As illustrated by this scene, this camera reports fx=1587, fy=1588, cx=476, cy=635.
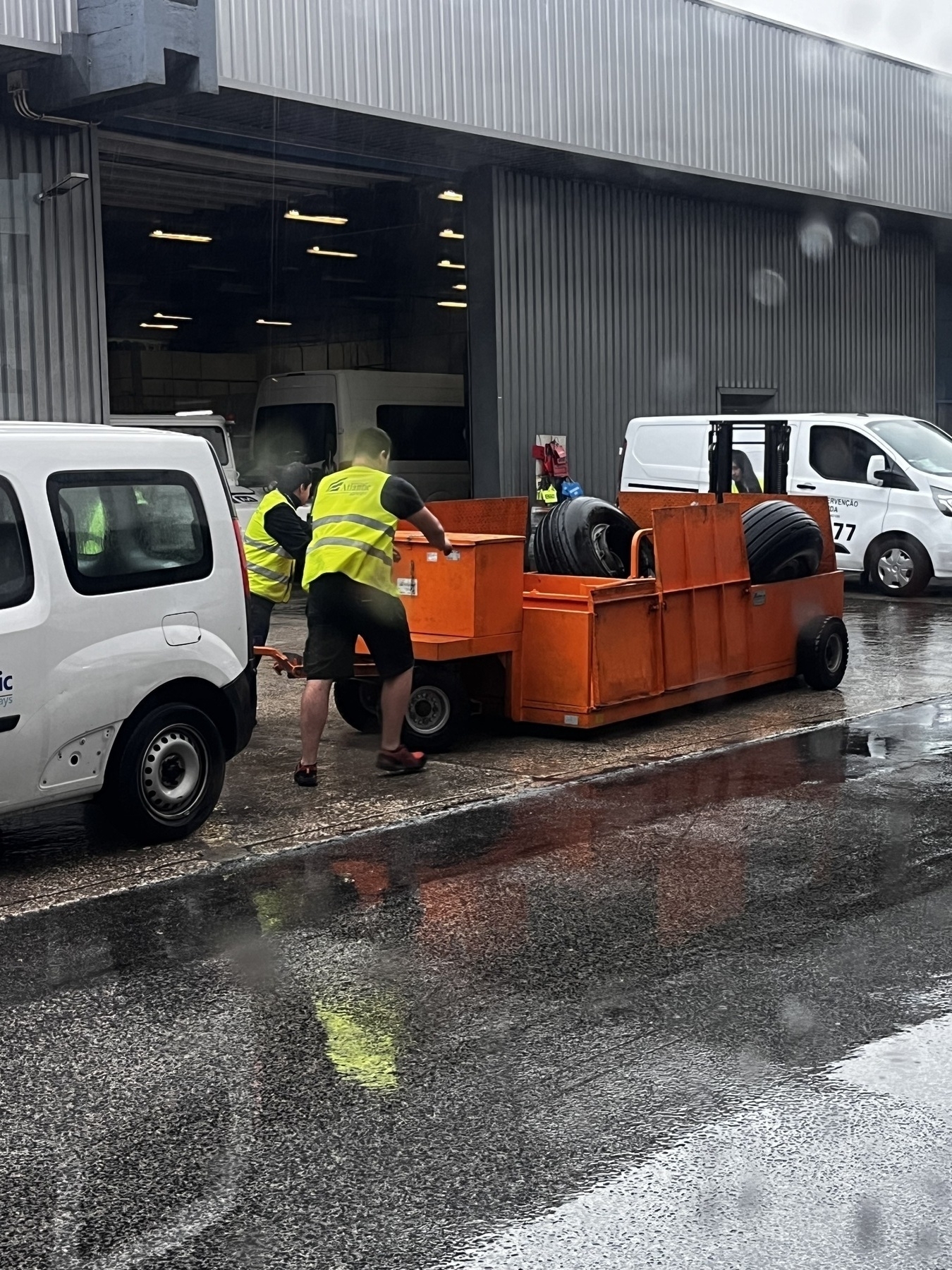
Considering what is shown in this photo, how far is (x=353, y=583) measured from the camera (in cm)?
810

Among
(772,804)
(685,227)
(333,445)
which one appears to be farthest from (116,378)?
(772,804)

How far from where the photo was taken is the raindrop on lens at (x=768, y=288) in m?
22.0

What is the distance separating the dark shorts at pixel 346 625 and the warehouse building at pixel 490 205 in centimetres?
653

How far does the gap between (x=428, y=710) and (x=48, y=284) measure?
7461 millimetres

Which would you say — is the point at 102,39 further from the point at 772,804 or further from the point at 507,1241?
the point at 507,1241

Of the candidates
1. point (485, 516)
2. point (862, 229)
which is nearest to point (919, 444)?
point (862, 229)

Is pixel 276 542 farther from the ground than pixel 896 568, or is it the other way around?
pixel 276 542

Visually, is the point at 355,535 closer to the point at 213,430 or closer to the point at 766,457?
the point at 766,457

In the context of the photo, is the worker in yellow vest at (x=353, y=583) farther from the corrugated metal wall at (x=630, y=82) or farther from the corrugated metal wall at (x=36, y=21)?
the corrugated metal wall at (x=630, y=82)

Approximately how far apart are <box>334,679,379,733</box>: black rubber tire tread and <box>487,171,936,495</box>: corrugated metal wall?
9.24 meters

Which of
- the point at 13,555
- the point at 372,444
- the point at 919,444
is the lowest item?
the point at 13,555

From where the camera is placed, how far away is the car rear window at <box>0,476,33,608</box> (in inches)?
253

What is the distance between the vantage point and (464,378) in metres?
20.4

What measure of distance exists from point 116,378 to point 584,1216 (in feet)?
85.0
